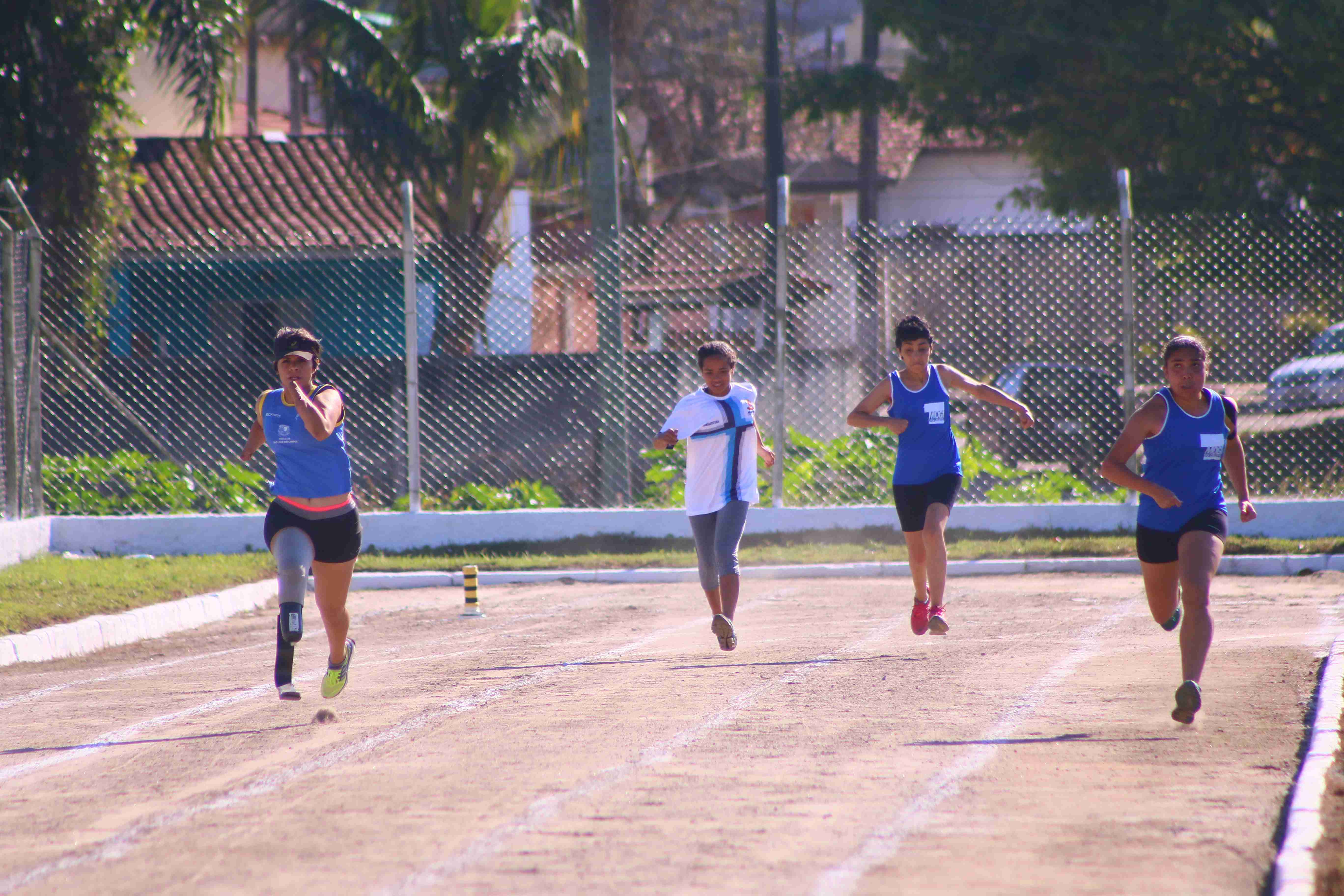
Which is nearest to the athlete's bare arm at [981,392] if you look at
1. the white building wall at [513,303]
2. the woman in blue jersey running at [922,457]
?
the woman in blue jersey running at [922,457]

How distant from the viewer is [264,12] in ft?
78.0

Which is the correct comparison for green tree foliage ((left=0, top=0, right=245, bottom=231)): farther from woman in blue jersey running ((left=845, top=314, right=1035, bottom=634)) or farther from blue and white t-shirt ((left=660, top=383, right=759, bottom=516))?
Answer: woman in blue jersey running ((left=845, top=314, right=1035, bottom=634))

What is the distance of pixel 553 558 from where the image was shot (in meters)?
12.5

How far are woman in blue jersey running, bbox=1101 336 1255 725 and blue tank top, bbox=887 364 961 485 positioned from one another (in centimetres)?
185

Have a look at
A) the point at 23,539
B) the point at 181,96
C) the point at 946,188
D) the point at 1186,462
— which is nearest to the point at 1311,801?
the point at 1186,462

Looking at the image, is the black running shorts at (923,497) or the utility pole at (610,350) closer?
the black running shorts at (923,497)

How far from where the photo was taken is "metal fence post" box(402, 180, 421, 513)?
1240cm

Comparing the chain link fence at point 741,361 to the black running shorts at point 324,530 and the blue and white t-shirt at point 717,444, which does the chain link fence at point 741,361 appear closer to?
the blue and white t-shirt at point 717,444

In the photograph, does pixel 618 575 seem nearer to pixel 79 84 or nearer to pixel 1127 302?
pixel 1127 302

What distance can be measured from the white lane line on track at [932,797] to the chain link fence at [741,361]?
5.68 meters

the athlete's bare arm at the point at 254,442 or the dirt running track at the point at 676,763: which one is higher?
the athlete's bare arm at the point at 254,442

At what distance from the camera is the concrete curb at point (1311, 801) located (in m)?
3.88

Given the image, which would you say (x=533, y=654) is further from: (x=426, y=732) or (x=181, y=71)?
(x=181, y=71)

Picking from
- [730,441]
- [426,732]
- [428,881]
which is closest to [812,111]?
[730,441]
